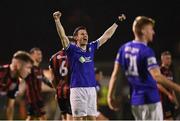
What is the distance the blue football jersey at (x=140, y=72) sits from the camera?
7.84 metres

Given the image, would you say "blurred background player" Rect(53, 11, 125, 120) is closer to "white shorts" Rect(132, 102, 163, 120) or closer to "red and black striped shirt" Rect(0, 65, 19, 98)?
"red and black striped shirt" Rect(0, 65, 19, 98)

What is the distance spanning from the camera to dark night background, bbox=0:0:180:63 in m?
22.2

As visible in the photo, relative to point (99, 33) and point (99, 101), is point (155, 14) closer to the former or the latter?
point (99, 33)

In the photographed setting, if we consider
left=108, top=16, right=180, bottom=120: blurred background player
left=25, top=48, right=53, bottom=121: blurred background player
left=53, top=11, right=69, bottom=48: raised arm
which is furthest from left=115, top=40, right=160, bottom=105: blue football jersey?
left=25, top=48, right=53, bottom=121: blurred background player

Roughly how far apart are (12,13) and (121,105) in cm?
760

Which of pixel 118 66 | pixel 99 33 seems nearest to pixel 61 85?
pixel 118 66

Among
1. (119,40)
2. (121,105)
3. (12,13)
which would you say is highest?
(12,13)

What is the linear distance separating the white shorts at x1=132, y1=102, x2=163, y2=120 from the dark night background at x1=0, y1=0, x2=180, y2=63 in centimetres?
1377

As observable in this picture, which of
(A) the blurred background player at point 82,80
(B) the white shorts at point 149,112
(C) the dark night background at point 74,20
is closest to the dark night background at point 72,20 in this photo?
(C) the dark night background at point 74,20

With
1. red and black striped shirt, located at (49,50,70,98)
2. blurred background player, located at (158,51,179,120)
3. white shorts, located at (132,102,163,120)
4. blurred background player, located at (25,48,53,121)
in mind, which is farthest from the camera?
blurred background player, located at (158,51,179,120)

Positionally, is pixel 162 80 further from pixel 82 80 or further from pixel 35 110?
pixel 35 110

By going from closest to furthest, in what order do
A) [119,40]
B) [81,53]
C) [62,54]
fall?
[81,53] → [62,54] → [119,40]

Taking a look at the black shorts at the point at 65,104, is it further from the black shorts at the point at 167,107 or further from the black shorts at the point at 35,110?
the black shorts at the point at 167,107

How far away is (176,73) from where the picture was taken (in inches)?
715
